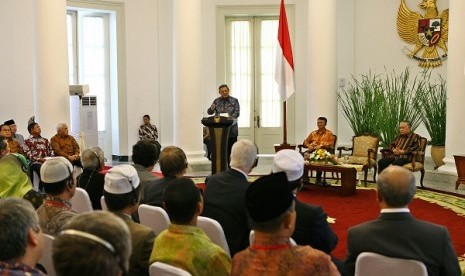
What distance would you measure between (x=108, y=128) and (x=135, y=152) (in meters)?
9.42

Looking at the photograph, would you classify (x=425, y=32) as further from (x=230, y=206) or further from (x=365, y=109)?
(x=230, y=206)

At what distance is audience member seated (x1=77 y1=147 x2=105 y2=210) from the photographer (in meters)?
5.16

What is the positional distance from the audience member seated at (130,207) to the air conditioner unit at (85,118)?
9521mm

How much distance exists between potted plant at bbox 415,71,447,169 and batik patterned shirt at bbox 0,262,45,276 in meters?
9.65

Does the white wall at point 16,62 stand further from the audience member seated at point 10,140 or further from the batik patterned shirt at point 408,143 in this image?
the batik patterned shirt at point 408,143

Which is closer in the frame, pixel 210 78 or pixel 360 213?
pixel 360 213

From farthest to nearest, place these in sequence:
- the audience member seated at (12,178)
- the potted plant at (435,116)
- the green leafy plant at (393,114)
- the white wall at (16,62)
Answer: the white wall at (16,62)
the green leafy plant at (393,114)
the potted plant at (435,116)
the audience member seated at (12,178)

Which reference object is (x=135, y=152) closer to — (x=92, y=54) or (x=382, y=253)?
(x=382, y=253)

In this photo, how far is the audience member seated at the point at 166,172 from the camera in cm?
442

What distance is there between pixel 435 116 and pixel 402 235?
A: 8344mm

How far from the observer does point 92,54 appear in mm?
14188

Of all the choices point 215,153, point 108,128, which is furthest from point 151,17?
point 215,153

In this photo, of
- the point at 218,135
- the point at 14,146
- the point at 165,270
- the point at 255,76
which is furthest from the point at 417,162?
the point at 165,270

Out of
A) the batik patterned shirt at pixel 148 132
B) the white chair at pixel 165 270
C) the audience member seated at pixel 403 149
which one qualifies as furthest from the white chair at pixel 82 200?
the batik patterned shirt at pixel 148 132
